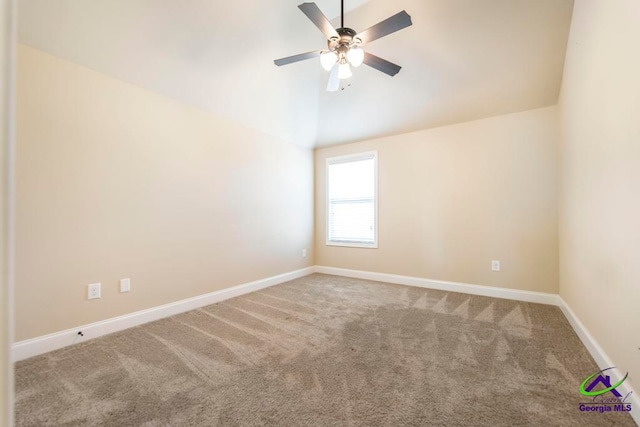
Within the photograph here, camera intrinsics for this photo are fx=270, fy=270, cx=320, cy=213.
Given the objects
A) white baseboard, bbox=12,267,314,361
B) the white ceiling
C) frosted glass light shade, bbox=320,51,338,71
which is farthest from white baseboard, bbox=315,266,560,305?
frosted glass light shade, bbox=320,51,338,71

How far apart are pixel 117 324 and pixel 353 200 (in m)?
3.40

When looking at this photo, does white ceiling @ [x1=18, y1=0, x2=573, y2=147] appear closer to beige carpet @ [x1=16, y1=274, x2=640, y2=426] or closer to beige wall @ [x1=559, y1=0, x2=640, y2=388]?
beige wall @ [x1=559, y1=0, x2=640, y2=388]

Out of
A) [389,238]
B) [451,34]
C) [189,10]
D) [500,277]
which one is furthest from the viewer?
[389,238]

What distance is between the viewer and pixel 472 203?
11.5 feet

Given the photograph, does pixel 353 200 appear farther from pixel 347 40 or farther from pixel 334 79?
pixel 347 40

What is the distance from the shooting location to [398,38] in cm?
277

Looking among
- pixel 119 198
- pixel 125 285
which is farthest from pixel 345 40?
pixel 125 285

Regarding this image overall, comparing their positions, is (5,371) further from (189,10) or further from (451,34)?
(451,34)

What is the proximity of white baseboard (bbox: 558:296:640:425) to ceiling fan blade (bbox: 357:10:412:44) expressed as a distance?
2483mm

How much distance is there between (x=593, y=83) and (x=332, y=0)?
231cm

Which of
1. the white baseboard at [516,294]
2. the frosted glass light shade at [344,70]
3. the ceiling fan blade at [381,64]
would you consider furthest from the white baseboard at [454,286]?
the frosted glass light shade at [344,70]

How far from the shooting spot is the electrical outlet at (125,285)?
8.03 ft

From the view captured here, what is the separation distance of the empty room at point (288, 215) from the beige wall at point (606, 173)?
21 mm

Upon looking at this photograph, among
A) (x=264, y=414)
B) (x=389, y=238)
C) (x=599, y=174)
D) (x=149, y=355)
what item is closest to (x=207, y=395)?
(x=264, y=414)
